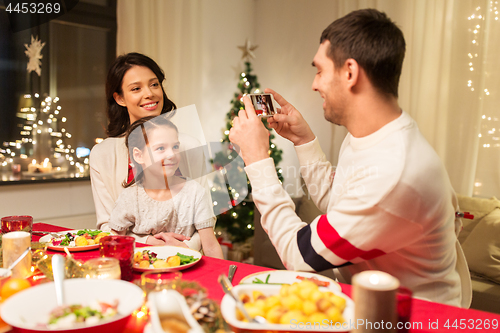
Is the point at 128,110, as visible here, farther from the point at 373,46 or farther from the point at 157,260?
the point at 373,46

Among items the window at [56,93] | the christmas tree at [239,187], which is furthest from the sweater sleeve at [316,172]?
the window at [56,93]

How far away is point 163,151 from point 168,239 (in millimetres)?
421

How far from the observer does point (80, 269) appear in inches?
39.0

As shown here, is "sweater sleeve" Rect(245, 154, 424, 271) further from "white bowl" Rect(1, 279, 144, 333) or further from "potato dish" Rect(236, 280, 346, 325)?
"white bowl" Rect(1, 279, 144, 333)

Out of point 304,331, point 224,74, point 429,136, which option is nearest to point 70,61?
point 224,74

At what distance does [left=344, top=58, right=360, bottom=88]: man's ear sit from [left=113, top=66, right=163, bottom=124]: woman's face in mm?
1183

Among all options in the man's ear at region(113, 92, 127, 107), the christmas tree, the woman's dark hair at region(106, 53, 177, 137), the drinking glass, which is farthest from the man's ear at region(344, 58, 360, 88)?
the christmas tree

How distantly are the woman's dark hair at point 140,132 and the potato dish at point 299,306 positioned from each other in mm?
1245

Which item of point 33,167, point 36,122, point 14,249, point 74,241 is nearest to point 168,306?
point 14,249

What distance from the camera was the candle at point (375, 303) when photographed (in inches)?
26.9

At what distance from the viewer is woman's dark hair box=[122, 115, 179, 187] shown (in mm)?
1879

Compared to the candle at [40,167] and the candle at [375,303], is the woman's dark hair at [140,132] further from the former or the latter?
the candle at [40,167]

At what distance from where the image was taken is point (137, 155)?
1972 millimetres

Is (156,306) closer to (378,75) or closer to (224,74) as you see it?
(378,75)
